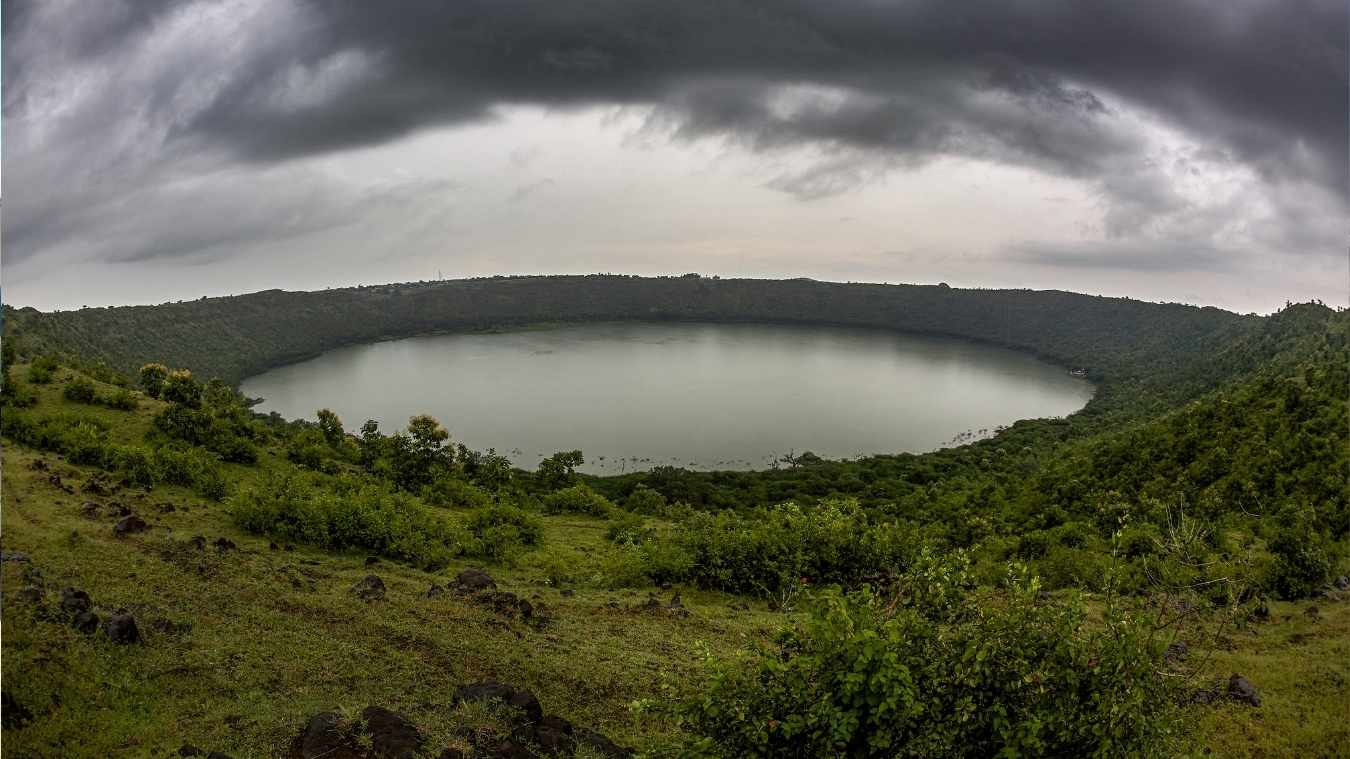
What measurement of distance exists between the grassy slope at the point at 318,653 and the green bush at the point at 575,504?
12756 mm

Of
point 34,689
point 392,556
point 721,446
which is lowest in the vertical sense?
point 721,446

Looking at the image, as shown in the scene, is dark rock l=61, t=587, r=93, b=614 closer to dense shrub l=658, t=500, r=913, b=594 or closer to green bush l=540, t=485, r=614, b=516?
dense shrub l=658, t=500, r=913, b=594

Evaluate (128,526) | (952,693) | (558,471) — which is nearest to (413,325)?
(558,471)

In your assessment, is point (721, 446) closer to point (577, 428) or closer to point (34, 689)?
point (577, 428)

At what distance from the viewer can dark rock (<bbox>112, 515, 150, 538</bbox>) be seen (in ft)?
46.8

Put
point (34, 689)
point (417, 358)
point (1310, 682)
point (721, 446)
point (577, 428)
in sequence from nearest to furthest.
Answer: point (34, 689)
point (1310, 682)
point (721, 446)
point (577, 428)
point (417, 358)

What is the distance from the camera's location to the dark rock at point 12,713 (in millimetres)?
7676

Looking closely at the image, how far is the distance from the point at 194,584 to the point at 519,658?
19.9ft

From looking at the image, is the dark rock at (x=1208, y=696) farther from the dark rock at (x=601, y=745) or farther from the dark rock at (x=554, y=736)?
the dark rock at (x=554, y=736)

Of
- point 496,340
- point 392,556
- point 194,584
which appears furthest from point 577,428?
Answer: point 496,340

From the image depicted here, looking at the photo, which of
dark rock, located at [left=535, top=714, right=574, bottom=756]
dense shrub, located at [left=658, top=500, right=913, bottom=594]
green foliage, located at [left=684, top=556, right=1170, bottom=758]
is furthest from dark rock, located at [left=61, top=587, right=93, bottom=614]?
dense shrub, located at [left=658, top=500, right=913, bottom=594]

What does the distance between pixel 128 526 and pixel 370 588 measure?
5417 mm

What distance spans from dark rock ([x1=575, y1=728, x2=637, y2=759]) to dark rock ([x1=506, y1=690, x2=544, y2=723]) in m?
0.57

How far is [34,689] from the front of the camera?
831cm
